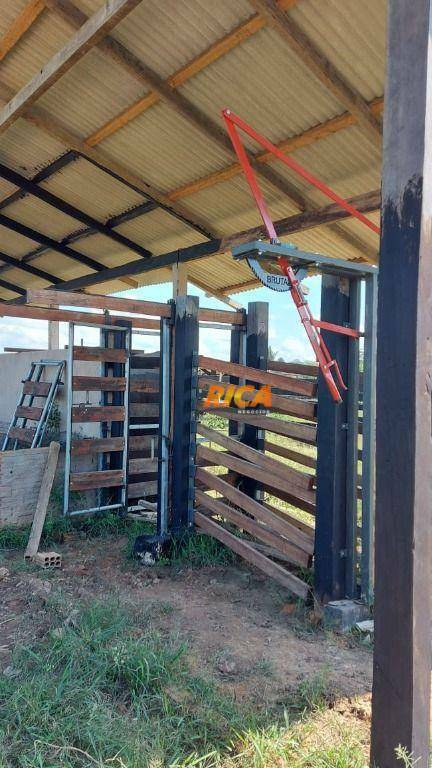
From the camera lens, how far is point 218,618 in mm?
3912

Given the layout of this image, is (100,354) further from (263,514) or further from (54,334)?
(54,334)

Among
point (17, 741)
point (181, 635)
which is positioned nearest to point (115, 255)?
point (181, 635)

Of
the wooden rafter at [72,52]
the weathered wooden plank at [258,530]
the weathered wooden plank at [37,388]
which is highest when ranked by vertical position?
the wooden rafter at [72,52]

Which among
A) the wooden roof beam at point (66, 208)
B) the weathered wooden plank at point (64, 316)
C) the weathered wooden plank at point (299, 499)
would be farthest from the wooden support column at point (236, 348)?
the wooden roof beam at point (66, 208)

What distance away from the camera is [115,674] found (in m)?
2.94

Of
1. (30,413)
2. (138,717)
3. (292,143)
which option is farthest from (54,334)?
(138,717)

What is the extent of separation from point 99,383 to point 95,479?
107 centimetres

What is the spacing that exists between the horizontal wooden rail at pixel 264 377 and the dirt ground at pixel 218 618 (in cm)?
156

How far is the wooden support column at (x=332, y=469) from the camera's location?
3.83 meters

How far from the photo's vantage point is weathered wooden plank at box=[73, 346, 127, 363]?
627cm

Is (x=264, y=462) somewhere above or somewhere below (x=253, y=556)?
above

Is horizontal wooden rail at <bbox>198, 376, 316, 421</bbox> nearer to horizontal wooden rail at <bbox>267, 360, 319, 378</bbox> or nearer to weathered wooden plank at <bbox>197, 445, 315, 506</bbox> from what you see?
horizontal wooden rail at <bbox>267, 360, 319, 378</bbox>

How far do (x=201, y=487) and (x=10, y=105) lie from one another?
5.01 metres

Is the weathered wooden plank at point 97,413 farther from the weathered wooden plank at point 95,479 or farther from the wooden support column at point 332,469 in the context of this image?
the wooden support column at point 332,469
